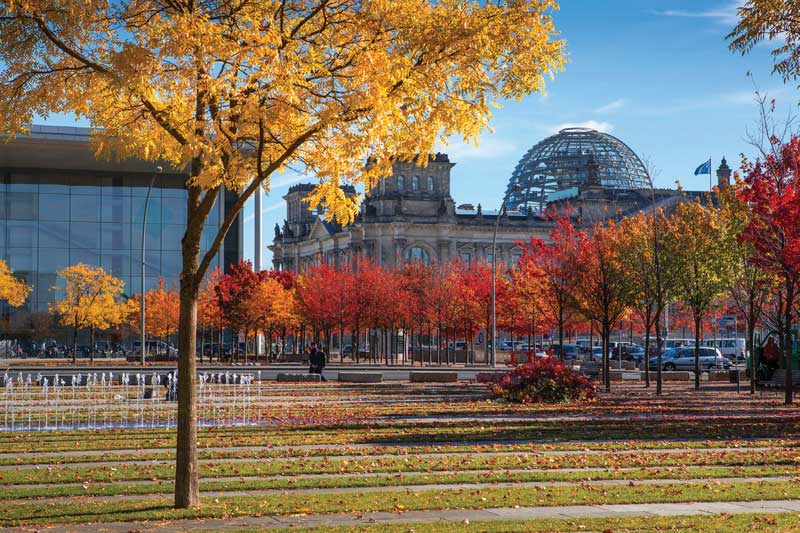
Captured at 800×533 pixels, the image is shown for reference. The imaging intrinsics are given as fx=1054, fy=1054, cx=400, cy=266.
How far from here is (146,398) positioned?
103 feet

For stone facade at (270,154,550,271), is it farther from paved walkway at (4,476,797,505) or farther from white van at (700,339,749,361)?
paved walkway at (4,476,797,505)

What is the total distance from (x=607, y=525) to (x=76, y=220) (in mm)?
69306

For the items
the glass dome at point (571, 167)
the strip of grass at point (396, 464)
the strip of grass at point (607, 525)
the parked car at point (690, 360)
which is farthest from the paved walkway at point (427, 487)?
the glass dome at point (571, 167)

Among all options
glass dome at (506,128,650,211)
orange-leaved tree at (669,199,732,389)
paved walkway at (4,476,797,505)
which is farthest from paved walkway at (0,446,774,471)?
glass dome at (506,128,650,211)

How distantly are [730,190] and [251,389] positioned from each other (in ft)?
64.4

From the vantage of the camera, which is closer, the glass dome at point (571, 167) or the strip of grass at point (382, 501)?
the strip of grass at point (382, 501)

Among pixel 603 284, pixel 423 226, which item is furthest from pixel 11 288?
pixel 423 226

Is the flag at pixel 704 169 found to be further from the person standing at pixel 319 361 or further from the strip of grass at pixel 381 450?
the strip of grass at pixel 381 450

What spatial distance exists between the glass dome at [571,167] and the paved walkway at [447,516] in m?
141

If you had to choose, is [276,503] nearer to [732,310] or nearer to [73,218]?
[732,310]

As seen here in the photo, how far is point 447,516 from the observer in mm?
12055

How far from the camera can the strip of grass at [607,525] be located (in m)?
11.1

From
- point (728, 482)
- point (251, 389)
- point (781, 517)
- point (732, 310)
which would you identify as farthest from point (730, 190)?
point (781, 517)

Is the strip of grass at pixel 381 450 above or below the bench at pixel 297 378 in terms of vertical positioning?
below
